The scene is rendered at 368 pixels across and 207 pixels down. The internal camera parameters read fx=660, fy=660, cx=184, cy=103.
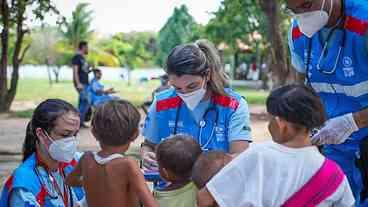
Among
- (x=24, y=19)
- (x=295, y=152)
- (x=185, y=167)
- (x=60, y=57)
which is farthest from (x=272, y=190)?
(x=60, y=57)

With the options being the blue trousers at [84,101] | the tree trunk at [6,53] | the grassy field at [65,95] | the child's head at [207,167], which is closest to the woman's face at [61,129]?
the child's head at [207,167]

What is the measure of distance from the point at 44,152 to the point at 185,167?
92 cm

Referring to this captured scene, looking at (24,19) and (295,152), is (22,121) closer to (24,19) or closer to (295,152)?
(24,19)

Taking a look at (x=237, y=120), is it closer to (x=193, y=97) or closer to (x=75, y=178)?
(x=193, y=97)

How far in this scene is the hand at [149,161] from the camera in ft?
10.5

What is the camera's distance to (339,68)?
119 inches

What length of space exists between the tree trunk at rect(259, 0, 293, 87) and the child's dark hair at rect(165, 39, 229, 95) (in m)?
12.6

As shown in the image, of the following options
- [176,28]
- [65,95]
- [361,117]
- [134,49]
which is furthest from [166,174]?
[134,49]

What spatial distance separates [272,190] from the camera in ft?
7.40

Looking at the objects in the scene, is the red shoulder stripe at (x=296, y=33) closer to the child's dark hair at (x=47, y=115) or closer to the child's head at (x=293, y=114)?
the child's head at (x=293, y=114)

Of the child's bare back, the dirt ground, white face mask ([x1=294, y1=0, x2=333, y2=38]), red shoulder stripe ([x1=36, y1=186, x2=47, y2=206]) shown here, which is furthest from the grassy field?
white face mask ([x1=294, y1=0, x2=333, y2=38])

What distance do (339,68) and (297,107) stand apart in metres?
0.78

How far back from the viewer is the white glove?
113 inches

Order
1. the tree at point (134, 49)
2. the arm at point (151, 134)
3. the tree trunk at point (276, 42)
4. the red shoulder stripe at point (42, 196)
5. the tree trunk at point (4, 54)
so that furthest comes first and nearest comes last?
the tree at point (134, 49)
the tree trunk at point (4, 54)
the tree trunk at point (276, 42)
the arm at point (151, 134)
the red shoulder stripe at point (42, 196)
